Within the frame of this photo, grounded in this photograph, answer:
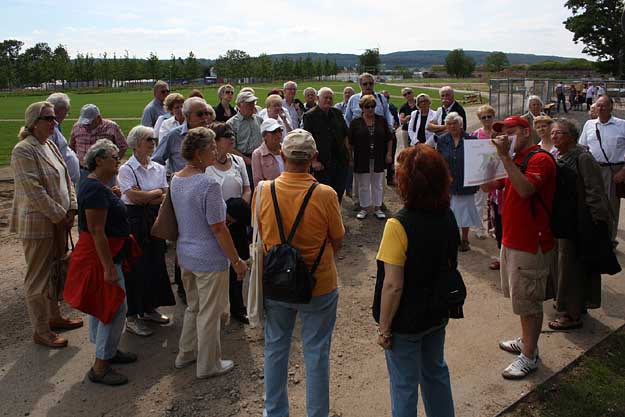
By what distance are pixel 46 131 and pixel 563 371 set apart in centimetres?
491

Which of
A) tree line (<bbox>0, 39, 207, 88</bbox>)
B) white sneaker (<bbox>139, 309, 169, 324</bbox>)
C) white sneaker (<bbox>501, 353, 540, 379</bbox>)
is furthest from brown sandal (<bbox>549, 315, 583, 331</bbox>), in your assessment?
tree line (<bbox>0, 39, 207, 88</bbox>)

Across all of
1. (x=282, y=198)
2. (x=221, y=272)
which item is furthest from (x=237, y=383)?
(x=282, y=198)

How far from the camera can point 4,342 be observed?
499cm

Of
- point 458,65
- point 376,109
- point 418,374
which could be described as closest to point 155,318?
point 418,374

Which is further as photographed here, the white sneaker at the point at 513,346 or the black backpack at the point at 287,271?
the white sneaker at the point at 513,346

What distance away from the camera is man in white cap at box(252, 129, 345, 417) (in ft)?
11.1

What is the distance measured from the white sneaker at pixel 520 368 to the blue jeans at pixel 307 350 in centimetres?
166

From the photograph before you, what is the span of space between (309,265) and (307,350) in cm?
56

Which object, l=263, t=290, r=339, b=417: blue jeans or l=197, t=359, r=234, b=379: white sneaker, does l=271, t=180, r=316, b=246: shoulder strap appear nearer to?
l=263, t=290, r=339, b=417: blue jeans

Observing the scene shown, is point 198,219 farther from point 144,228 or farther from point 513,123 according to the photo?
point 513,123

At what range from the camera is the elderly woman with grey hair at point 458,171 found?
7188mm

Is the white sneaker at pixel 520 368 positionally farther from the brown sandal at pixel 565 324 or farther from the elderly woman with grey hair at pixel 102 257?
the elderly woman with grey hair at pixel 102 257

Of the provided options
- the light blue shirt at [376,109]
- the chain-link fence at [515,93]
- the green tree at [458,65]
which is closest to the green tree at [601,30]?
the chain-link fence at [515,93]

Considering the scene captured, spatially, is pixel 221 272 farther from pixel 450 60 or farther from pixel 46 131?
pixel 450 60
